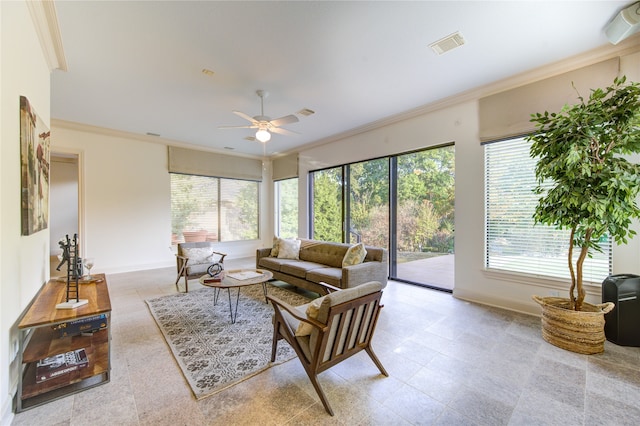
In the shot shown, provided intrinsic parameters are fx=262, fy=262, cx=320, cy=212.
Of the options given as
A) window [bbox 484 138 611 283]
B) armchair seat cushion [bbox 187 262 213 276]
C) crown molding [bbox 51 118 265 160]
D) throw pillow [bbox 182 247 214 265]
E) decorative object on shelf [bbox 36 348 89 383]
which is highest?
crown molding [bbox 51 118 265 160]

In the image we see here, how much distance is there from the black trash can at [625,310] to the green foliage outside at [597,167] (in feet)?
0.97

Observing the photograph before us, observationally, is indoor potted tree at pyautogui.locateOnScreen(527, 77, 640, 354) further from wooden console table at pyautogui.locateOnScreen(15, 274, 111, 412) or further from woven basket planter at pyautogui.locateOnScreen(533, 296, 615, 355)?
wooden console table at pyautogui.locateOnScreen(15, 274, 111, 412)

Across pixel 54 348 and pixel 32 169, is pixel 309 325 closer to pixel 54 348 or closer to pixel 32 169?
pixel 54 348

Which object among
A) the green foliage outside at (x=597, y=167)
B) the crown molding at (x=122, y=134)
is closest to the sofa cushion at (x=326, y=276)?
the green foliage outside at (x=597, y=167)

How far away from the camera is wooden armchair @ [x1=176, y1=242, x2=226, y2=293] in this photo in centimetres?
438

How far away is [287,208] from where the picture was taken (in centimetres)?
764

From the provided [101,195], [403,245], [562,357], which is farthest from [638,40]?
[101,195]

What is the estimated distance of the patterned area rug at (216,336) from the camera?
215cm

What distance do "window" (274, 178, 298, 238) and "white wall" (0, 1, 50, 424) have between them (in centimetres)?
533

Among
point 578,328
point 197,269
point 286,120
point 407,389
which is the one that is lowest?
point 407,389

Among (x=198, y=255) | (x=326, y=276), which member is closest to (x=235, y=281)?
(x=326, y=276)

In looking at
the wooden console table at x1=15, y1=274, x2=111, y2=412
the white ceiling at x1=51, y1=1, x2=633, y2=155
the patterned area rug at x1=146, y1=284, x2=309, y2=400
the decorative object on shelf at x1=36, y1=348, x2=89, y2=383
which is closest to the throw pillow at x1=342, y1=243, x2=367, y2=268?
the patterned area rug at x1=146, y1=284, x2=309, y2=400

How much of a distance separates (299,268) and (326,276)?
60cm

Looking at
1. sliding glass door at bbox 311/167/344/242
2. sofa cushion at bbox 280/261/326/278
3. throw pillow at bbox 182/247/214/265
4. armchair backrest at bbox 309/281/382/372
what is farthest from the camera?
sliding glass door at bbox 311/167/344/242
